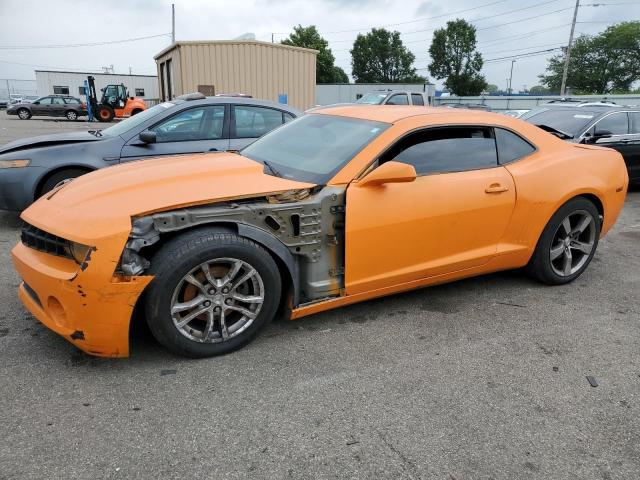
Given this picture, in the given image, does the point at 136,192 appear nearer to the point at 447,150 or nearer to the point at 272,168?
the point at 272,168

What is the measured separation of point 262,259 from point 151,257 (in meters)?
0.61

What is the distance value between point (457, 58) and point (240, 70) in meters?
60.8

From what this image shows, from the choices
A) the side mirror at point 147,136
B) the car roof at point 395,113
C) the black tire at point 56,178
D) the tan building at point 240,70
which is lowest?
the black tire at point 56,178

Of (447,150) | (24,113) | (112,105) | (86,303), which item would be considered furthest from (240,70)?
(24,113)

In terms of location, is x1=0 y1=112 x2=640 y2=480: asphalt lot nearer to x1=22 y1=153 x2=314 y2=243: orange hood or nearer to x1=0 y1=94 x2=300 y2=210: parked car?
x1=22 y1=153 x2=314 y2=243: orange hood

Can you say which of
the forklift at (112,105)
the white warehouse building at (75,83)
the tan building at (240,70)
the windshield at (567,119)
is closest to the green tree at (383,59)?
the white warehouse building at (75,83)

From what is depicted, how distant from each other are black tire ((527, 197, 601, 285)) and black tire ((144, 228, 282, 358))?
2.31 m

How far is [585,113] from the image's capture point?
7.97 m

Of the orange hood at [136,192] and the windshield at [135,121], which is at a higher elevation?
the windshield at [135,121]

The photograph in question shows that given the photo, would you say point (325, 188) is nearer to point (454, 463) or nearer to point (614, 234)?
point (454, 463)

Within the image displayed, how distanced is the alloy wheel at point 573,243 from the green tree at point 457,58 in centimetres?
6836

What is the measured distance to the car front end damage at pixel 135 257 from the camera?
2.48 meters

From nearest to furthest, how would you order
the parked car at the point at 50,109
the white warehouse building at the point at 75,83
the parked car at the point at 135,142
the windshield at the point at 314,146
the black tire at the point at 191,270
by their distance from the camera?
the black tire at the point at 191,270
the windshield at the point at 314,146
the parked car at the point at 135,142
the parked car at the point at 50,109
the white warehouse building at the point at 75,83

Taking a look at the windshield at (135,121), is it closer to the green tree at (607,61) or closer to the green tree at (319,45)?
the green tree at (319,45)
